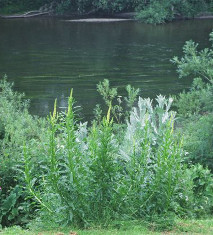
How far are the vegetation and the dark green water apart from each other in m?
1.19

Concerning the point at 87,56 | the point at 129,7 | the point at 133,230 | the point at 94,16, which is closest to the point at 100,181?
the point at 133,230

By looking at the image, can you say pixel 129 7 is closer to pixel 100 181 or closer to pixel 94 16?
pixel 94 16

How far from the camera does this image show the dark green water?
62.7 ft

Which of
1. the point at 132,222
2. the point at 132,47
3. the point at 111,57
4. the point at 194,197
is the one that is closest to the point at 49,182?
the point at 132,222

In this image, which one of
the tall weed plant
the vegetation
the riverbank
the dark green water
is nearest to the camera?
the tall weed plant

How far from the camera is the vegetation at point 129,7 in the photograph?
3778cm

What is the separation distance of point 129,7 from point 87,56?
1735 cm

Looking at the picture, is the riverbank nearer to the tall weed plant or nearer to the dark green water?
the dark green water

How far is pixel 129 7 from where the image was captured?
4191cm

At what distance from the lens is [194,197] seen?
698 cm

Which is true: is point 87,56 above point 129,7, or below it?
below

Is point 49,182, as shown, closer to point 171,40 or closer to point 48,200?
point 48,200

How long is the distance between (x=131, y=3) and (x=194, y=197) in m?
35.8

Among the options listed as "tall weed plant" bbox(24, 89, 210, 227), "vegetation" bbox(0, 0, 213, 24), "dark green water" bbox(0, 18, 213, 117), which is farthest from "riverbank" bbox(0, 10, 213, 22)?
"tall weed plant" bbox(24, 89, 210, 227)
